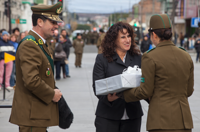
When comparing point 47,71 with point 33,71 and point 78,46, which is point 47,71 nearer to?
point 33,71

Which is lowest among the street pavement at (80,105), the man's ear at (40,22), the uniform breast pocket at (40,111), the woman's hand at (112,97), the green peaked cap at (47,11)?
the street pavement at (80,105)

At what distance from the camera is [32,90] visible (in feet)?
10.4

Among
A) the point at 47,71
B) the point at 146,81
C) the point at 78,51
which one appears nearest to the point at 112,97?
the point at 146,81

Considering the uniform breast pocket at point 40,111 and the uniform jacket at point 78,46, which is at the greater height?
the uniform breast pocket at point 40,111

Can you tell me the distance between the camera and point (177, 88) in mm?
3033

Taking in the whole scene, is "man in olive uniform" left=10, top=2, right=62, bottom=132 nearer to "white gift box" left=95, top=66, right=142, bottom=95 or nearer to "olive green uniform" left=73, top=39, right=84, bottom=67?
"white gift box" left=95, top=66, right=142, bottom=95

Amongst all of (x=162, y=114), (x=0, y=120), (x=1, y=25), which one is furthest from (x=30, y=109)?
(x=1, y=25)

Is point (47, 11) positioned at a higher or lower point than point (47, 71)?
higher

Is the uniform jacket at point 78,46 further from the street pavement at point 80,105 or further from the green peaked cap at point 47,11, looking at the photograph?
the green peaked cap at point 47,11

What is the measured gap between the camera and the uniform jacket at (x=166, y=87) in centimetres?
300

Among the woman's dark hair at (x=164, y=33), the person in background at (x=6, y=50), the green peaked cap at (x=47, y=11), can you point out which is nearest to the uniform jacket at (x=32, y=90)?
the green peaked cap at (x=47, y=11)

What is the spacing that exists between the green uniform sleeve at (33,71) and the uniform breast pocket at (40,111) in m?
0.06

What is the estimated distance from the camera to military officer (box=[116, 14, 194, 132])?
3.00 m

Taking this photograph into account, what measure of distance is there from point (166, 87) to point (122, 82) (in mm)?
389
